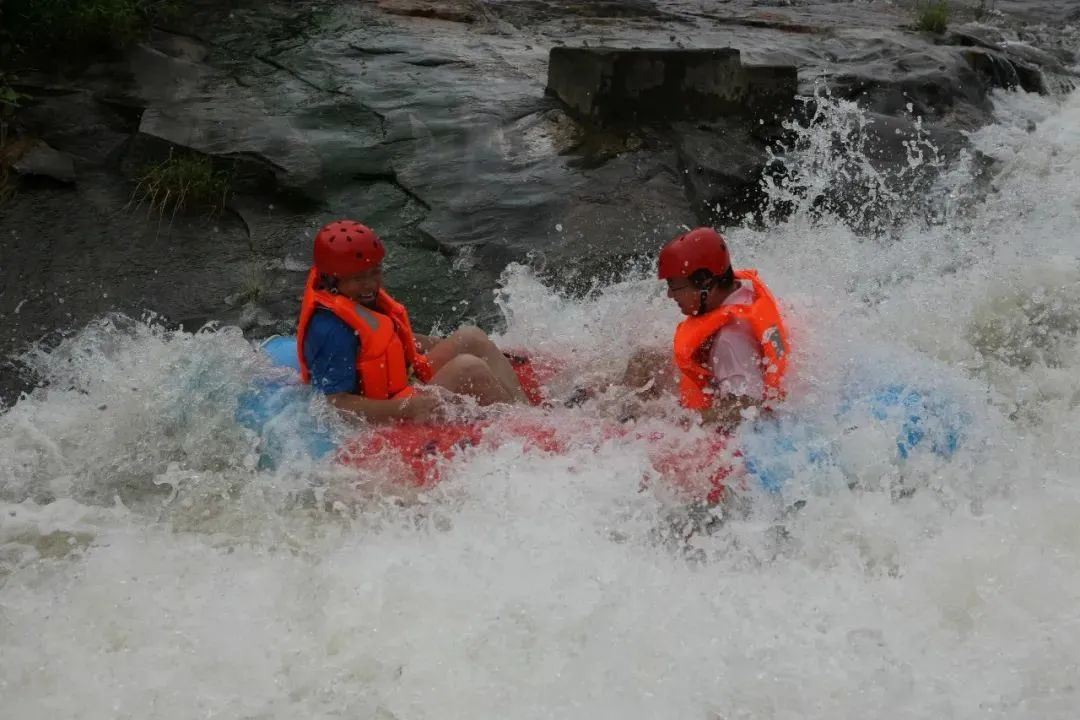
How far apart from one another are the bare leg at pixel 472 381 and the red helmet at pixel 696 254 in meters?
0.95

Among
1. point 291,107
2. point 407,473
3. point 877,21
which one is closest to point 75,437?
point 407,473

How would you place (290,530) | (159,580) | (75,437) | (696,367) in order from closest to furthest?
(159,580) < (290,530) < (696,367) < (75,437)

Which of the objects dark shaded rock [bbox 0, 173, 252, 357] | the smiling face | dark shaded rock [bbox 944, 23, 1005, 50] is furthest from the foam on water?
dark shaded rock [bbox 944, 23, 1005, 50]

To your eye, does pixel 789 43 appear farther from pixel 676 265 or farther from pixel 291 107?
pixel 676 265

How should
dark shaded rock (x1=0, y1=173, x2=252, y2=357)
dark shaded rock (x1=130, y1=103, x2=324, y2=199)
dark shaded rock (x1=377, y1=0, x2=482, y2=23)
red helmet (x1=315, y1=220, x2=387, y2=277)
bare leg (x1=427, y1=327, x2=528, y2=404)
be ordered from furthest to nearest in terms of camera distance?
1. dark shaded rock (x1=377, y1=0, x2=482, y2=23)
2. dark shaded rock (x1=130, y1=103, x2=324, y2=199)
3. dark shaded rock (x1=0, y1=173, x2=252, y2=357)
4. bare leg (x1=427, y1=327, x2=528, y2=404)
5. red helmet (x1=315, y1=220, x2=387, y2=277)

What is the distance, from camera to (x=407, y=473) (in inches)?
157

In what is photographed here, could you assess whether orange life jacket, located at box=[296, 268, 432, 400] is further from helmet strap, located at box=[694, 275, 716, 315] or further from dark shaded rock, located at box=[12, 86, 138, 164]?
dark shaded rock, located at box=[12, 86, 138, 164]

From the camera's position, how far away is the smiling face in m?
4.13

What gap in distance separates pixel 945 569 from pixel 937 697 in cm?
59

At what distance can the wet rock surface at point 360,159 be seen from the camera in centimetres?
608

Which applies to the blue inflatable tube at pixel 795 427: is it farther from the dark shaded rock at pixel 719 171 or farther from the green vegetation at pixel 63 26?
the green vegetation at pixel 63 26

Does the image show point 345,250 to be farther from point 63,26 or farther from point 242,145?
point 63,26

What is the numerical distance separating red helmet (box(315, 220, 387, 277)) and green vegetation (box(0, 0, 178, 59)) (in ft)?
13.7

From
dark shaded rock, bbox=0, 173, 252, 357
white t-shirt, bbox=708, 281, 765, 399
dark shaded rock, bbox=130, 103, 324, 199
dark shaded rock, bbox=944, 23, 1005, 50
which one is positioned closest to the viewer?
white t-shirt, bbox=708, 281, 765, 399
